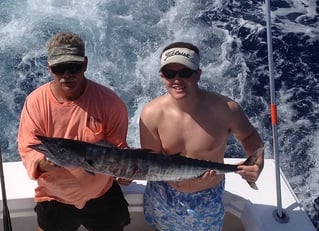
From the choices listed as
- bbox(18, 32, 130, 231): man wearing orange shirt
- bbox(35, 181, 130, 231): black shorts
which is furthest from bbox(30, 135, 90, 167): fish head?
bbox(35, 181, 130, 231): black shorts

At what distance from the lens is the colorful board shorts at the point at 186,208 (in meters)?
3.08

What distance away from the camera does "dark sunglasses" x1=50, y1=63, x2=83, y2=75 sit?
270 centimetres

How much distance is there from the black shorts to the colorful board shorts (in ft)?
0.75

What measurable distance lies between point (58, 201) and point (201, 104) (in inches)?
42.6

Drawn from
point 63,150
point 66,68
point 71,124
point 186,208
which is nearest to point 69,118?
point 71,124

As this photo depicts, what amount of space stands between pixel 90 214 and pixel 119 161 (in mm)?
800

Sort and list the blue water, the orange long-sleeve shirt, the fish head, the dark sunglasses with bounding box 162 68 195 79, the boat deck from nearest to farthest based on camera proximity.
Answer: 1. the fish head
2. the dark sunglasses with bounding box 162 68 195 79
3. the orange long-sleeve shirt
4. the boat deck
5. the blue water

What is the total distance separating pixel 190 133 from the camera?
298 centimetres

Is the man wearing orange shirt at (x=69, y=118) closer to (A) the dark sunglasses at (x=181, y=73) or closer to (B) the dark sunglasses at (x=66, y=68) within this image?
(B) the dark sunglasses at (x=66, y=68)

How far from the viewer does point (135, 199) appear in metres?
3.62

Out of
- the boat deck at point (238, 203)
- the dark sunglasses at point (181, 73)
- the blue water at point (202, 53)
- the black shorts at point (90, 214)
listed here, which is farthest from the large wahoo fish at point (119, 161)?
the blue water at point (202, 53)

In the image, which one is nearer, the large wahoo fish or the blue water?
the large wahoo fish

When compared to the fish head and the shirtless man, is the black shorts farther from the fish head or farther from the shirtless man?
the fish head

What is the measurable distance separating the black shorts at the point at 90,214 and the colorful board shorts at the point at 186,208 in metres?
0.23
